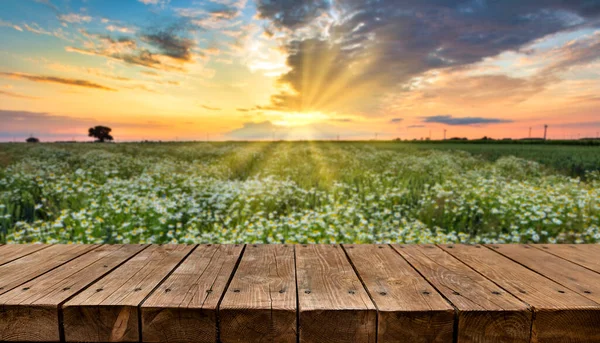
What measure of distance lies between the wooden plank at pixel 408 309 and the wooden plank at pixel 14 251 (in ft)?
7.99

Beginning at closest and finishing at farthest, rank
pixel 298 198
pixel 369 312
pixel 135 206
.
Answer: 1. pixel 369 312
2. pixel 135 206
3. pixel 298 198

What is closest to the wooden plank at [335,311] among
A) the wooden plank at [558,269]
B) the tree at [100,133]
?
the wooden plank at [558,269]

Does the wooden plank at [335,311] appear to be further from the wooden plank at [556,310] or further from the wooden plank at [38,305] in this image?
the wooden plank at [38,305]

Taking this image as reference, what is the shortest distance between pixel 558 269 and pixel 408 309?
53.6 inches

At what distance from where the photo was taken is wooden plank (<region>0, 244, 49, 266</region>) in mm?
2609

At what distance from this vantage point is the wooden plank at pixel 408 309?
173 cm

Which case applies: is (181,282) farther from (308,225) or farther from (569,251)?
(308,225)

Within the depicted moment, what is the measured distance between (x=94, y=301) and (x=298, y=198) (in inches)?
274

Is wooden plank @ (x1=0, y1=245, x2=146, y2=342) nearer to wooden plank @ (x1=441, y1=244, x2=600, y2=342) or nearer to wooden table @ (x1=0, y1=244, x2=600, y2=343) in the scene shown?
wooden table @ (x1=0, y1=244, x2=600, y2=343)

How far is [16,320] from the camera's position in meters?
1.84

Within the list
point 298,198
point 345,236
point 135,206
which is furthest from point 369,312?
point 298,198

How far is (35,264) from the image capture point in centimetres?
246

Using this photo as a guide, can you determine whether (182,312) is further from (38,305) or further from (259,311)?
(38,305)

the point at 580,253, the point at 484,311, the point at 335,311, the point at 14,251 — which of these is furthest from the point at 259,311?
the point at 580,253
